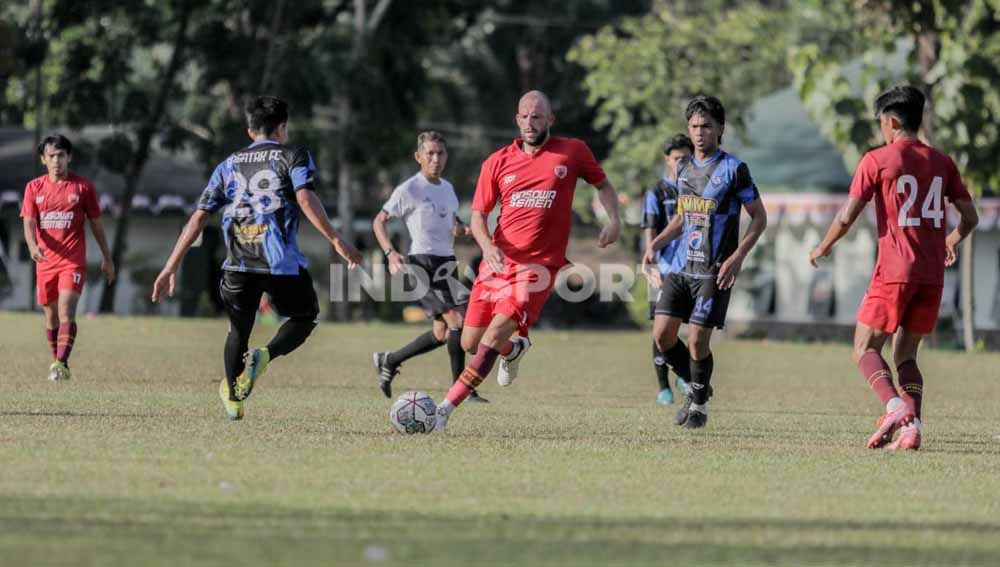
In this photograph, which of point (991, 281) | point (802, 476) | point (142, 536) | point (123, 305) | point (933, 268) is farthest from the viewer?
point (123, 305)

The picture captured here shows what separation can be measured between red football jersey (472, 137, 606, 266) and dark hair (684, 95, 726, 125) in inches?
46.5

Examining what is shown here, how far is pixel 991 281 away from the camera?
37.5m

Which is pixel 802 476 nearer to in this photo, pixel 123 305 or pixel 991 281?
pixel 991 281

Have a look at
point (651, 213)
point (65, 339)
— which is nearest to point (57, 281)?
point (65, 339)

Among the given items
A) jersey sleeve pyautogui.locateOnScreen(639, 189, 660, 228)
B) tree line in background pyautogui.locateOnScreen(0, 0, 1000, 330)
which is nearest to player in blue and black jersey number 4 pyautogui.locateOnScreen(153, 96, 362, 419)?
jersey sleeve pyautogui.locateOnScreen(639, 189, 660, 228)

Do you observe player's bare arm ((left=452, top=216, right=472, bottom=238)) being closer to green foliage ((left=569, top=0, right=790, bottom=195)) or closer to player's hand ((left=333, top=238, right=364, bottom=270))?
player's hand ((left=333, top=238, right=364, bottom=270))

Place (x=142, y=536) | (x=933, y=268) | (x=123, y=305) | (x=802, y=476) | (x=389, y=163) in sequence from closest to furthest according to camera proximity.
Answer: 1. (x=142, y=536)
2. (x=802, y=476)
3. (x=933, y=268)
4. (x=389, y=163)
5. (x=123, y=305)

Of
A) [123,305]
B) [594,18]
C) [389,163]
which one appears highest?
[594,18]

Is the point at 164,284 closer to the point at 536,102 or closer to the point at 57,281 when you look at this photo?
the point at 536,102

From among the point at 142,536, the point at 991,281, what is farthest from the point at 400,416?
the point at 991,281

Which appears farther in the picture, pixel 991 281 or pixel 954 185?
pixel 991 281

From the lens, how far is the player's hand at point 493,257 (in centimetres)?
1138

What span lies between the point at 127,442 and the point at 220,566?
4.34 m

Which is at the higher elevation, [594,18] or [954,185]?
[594,18]
